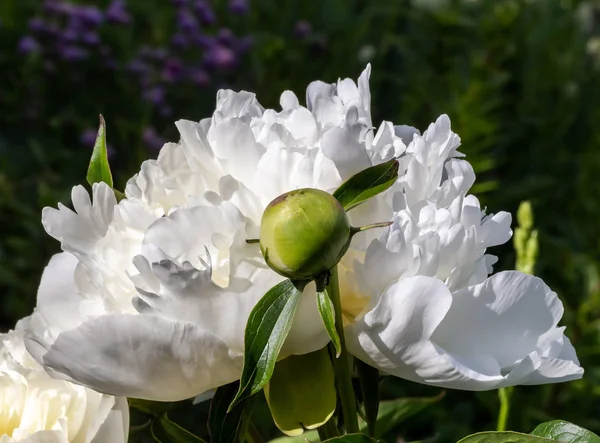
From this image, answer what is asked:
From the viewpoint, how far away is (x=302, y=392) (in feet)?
1.11

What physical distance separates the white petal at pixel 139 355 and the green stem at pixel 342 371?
42mm

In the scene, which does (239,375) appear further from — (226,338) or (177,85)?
(177,85)

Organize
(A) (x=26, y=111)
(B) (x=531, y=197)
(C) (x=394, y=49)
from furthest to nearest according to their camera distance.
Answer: (C) (x=394, y=49), (A) (x=26, y=111), (B) (x=531, y=197)

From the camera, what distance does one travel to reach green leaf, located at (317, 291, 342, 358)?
0.30 metres

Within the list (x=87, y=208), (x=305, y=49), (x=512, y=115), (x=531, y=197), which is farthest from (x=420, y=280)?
(x=305, y=49)

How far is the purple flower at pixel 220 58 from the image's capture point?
179 centimetres

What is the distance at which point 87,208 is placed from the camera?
357 mm

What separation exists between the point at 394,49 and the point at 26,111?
0.84 meters

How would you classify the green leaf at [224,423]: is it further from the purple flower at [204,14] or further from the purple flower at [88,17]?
the purple flower at [204,14]

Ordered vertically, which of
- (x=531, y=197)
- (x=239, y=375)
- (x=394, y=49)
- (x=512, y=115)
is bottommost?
(x=239, y=375)

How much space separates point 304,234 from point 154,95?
1.45 meters

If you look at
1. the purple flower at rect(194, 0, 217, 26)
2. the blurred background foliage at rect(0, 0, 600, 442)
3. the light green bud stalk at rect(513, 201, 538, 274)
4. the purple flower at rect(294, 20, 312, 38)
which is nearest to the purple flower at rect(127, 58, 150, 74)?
the blurred background foliage at rect(0, 0, 600, 442)

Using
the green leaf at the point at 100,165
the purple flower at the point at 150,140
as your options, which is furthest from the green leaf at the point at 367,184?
the purple flower at the point at 150,140

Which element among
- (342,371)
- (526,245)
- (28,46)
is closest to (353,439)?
(342,371)
